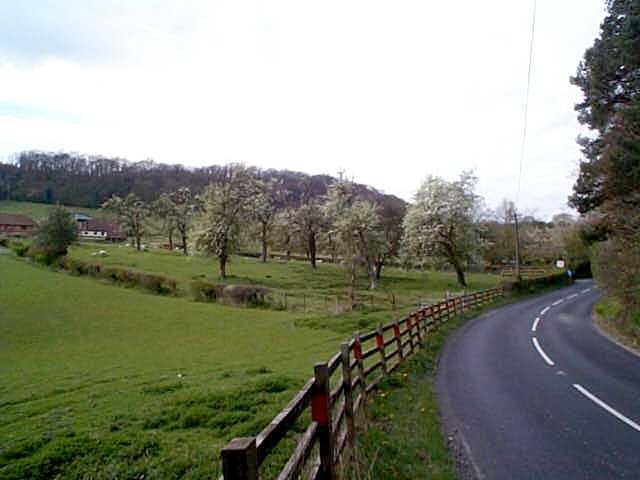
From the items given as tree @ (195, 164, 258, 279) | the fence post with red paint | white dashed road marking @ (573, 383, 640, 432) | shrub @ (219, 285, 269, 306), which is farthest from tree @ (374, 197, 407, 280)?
the fence post with red paint

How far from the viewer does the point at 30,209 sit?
353 ft

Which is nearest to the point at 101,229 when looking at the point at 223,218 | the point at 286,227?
the point at 286,227

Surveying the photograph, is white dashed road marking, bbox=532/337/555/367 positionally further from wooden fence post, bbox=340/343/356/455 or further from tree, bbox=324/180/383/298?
tree, bbox=324/180/383/298

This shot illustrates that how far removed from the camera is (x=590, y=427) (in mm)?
6566

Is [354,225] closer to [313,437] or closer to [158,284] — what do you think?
[158,284]

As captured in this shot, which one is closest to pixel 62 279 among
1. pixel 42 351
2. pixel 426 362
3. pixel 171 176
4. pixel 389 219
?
pixel 42 351

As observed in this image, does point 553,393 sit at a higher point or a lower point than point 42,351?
higher

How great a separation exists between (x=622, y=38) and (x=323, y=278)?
38.1 metres

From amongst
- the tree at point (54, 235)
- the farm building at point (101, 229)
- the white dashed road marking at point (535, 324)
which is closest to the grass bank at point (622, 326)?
the white dashed road marking at point (535, 324)

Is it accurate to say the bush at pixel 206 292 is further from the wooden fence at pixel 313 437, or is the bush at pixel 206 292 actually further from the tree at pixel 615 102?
the wooden fence at pixel 313 437

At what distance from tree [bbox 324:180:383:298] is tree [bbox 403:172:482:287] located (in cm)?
377

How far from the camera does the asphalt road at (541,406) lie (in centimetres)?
535

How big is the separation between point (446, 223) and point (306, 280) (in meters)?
16.0

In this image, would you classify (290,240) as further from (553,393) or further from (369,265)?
(553,393)
